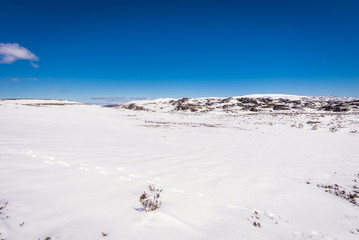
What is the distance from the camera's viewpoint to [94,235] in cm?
345

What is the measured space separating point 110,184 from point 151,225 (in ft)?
8.24

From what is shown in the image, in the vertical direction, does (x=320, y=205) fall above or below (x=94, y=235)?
below

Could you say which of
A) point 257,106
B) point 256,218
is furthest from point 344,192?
point 257,106

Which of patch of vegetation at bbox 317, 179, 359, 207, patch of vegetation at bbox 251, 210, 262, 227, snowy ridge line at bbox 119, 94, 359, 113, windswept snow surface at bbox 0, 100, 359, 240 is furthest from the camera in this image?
snowy ridge line at bbox 119, 94, 359, 113

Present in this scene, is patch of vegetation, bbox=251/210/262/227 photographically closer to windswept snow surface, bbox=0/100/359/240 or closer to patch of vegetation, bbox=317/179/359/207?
windswept snow surface, bbox=0/100/359/240

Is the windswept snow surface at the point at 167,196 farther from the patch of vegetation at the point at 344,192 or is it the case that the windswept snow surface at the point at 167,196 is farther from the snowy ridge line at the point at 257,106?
the snowy ridge line at the point at 257,106

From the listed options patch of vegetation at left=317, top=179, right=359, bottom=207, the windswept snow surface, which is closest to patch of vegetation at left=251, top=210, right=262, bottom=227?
the windswept snow surface

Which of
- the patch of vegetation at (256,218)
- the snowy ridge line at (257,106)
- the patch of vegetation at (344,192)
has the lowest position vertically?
the patch of vegetation at (344,192)

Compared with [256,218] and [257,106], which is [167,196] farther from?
[257,106]

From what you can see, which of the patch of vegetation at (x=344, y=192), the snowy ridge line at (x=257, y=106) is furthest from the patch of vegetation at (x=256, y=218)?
the snowy ridge line at (x=257, y=106)

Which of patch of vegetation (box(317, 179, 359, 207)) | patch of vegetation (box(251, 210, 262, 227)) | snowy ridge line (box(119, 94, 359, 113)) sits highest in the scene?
snowy ridge line (box(119, 94, 359, 113))

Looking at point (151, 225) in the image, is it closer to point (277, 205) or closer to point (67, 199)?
point (67, 199)

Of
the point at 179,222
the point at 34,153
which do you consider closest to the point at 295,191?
the point at 179,222

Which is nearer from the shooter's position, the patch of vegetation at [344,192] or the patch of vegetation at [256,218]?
the patch of vegetation at [256,218]
